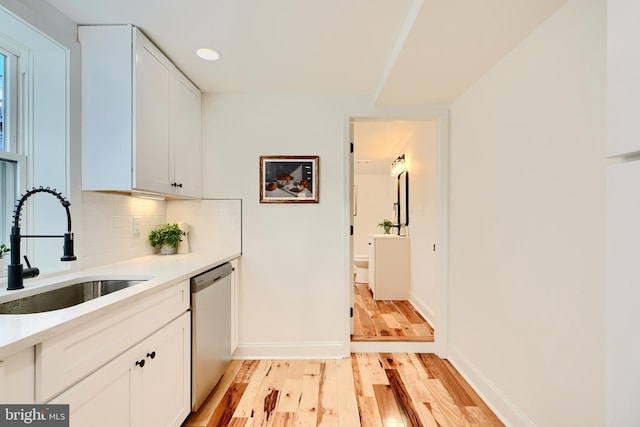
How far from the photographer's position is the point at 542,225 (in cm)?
146

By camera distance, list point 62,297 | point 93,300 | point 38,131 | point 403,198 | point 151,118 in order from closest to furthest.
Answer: point 93,300, point 62,297, point 38,131, point 151,118, point 403,198

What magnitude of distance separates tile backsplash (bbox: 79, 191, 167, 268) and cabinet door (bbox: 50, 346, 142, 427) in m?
0.88

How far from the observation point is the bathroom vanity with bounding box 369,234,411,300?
13.0 ft

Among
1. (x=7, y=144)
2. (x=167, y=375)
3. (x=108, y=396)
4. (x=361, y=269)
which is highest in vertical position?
(x=7, y=144)

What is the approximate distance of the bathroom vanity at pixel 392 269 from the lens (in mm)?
3973

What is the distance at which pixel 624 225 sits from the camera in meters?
0.55

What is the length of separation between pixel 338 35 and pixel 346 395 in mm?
2270

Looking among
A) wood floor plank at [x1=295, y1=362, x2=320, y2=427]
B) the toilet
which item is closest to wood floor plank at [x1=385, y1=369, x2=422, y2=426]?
wood floor plank at [x1=295, y1=362, x2=320, y2=427]

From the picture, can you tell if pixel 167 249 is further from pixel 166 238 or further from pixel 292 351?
pixel 292 351

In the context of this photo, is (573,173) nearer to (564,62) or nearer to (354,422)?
(564,62)

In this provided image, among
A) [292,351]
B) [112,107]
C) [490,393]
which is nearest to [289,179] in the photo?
[112,107]

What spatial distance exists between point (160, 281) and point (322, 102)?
1881 mm

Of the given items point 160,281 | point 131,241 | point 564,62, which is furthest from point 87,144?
point 564,62

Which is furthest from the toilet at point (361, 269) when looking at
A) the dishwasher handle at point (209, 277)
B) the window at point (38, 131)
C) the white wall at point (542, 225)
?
the window at point (38, 131)
